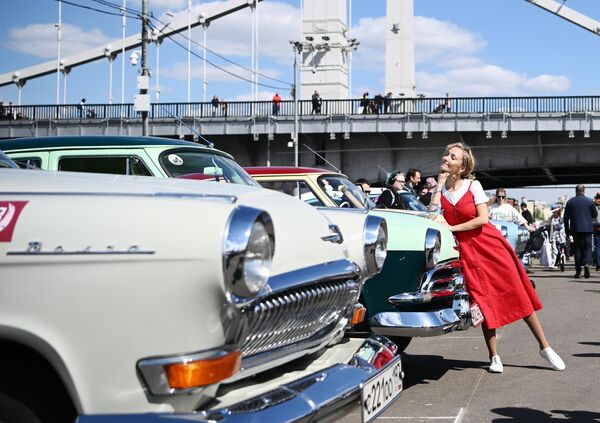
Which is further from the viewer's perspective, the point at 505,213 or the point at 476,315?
the point at 505,213

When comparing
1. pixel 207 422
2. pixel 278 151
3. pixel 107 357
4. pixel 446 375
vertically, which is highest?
pixel 278 151

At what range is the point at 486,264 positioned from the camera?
273 inches

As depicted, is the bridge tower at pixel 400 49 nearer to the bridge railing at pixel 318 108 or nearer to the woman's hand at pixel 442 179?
the bridge railing at pixel 318 108

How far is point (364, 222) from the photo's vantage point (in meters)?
4.82

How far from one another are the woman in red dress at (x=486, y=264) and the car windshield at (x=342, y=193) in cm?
121

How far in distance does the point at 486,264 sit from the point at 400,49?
55.5 metres

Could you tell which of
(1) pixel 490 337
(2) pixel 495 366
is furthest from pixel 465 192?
(2) pixel 495 366

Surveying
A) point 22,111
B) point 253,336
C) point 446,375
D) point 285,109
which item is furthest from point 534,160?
point 253,336

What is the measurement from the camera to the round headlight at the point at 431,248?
21.4 ft

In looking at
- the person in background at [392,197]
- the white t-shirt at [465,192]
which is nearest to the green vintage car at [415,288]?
the white t-shirt at [465,192]

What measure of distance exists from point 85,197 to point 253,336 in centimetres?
77

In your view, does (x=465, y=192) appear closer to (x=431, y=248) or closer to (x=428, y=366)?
(x=431, y=248)

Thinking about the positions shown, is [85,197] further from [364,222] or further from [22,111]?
[22,111]

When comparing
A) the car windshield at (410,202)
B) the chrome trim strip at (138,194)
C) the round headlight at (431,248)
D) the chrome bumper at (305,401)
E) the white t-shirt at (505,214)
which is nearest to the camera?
the chrome bumper at (305,401)
